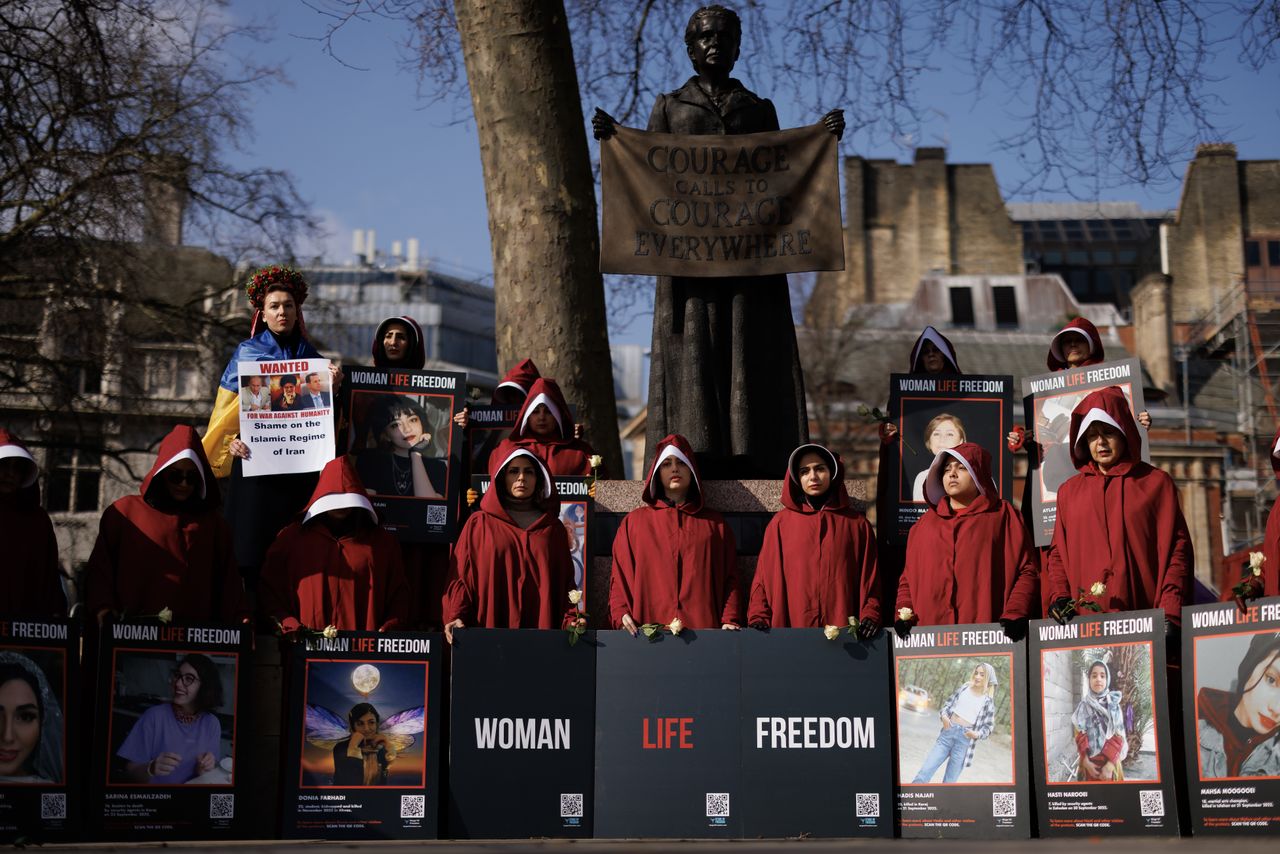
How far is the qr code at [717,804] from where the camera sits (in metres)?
8.47

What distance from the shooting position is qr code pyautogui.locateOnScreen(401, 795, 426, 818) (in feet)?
27.5

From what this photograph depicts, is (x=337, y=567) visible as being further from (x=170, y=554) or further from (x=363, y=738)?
(x=363, y=738)

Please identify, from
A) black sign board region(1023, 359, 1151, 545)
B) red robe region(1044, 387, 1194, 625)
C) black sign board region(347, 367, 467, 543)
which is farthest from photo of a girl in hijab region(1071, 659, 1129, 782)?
black sign board region(347, 367, 467, 543)

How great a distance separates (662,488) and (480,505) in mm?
1077

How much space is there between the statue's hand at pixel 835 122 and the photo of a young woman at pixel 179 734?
18.4ft

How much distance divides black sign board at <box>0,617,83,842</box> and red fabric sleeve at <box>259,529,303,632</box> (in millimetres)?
1289

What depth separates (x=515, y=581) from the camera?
31.3 feet

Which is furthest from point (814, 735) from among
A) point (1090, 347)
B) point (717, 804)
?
point (1090, 347)

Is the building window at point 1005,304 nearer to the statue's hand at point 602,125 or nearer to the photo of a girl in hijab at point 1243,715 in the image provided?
the statue's hand at point 602,125

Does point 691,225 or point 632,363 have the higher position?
point 632,363

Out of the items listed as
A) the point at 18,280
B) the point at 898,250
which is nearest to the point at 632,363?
the point at 898,250

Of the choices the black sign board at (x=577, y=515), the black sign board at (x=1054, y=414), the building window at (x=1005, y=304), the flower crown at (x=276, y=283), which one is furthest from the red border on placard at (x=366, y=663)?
the building window at (x=1005, y=304)

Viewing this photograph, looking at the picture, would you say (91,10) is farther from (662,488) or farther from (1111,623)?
(1111,623)

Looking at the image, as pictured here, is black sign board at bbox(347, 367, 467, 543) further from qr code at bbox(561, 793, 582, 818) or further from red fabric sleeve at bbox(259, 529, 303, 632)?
qr code at bbox(561, 793, 582, 818)
